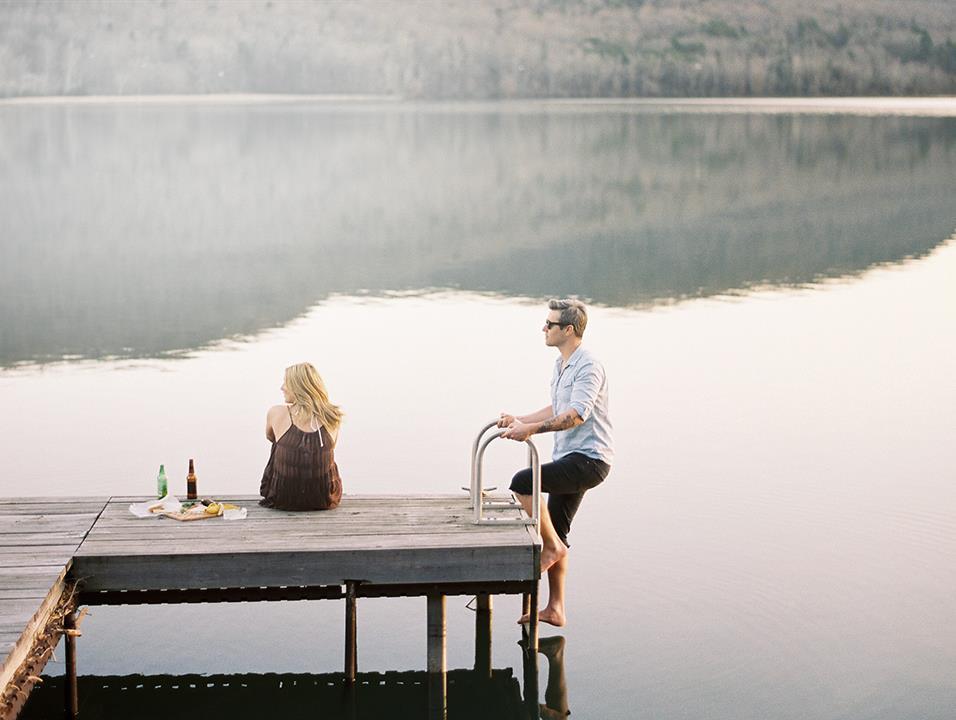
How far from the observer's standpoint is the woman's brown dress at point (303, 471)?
10.1 metres

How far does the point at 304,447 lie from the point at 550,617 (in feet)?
7.12

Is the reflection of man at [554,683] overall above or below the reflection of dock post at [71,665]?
below

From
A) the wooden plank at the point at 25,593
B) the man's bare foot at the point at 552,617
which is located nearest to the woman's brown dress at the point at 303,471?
the wooden plank at the point at 25,593

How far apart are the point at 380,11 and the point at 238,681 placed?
188737 mm

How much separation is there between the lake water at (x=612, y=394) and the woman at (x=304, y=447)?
1190mm

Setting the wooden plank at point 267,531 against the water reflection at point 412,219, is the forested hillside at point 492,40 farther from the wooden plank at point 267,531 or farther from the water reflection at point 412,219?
the wooden plank at point 267,531

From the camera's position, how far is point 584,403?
33.3 ft

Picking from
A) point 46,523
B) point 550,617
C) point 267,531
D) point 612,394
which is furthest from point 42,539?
point 612,394

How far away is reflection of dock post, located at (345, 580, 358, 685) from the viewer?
378 inches

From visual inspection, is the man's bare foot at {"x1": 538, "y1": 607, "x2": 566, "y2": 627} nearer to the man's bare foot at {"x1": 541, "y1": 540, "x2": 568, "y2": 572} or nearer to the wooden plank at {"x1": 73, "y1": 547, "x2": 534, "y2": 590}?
the man's bare foot at {"x1": 541, "y1": 540, "x2": 568, "y2": 572}

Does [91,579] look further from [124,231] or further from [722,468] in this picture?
[124,231]

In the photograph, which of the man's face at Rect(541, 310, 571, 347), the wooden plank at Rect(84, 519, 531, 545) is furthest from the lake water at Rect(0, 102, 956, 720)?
the man's face at Rect(541, 310, 571, 347)

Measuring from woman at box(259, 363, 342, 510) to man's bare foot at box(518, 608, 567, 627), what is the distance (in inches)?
67.0

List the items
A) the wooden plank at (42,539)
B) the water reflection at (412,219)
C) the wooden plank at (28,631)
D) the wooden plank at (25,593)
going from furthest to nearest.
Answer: the water reflection at (412,219) → the wooden plank at (42,539) → the wooden plank at (25,593) → the wooden plank at (28,631)
